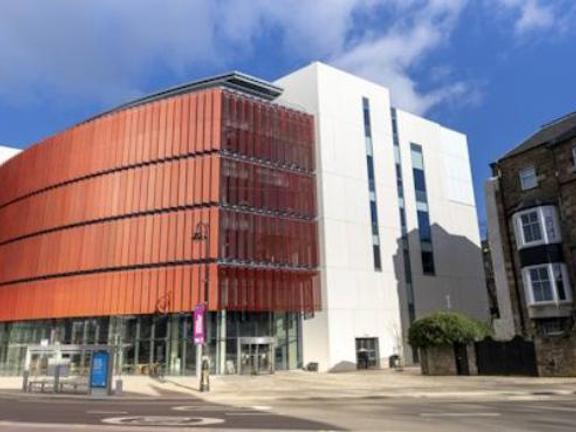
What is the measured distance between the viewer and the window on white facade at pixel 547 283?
116 ft

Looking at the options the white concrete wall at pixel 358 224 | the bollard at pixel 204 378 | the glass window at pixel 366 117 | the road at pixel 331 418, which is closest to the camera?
the road at pixel 331 418

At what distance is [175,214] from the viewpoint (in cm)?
4606

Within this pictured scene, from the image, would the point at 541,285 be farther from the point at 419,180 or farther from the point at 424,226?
the point at 419,180

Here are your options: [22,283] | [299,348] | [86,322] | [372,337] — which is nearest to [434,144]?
[372,337]

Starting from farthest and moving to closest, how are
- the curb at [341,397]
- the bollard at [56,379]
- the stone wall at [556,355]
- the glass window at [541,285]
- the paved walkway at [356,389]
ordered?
the glass window at [541,285] < the bollard at [56,379] < the stone wall at [556,355] < the paved walkway at [356,389] < the curb at [341,397]

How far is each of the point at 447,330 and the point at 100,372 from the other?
2054 centimetres

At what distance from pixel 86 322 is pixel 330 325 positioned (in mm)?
21348

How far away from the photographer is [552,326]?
36031 mm

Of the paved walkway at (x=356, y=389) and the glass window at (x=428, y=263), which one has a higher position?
the glass window at (x=428, y=263)

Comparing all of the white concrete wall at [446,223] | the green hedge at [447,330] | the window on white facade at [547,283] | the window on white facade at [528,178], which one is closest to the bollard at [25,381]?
the green hedge at [447,330]

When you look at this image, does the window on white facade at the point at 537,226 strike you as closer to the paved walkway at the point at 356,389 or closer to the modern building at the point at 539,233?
the modern building at the point at 539,233

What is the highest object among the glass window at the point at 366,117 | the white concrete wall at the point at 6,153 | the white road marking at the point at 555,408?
the white concrete wall at the point at 6,153

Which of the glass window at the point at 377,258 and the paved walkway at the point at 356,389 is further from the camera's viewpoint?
the glass window at the point at 377,258

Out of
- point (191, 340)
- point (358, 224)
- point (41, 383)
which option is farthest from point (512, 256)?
point (41, 383)
